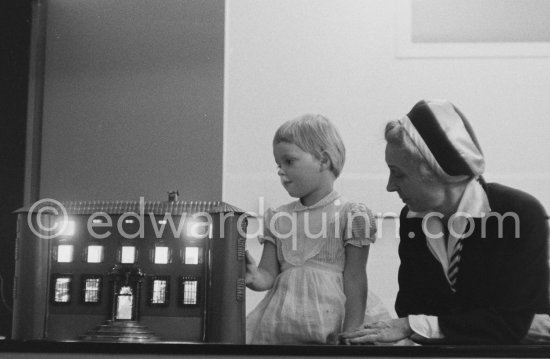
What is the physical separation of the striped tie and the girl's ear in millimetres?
357

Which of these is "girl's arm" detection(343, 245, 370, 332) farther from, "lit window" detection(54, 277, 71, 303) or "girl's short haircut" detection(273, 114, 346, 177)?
"lit window" detection(54, 277, 71, 303)

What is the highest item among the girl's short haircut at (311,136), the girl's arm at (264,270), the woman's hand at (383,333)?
the girl's short haircut at (311,136)

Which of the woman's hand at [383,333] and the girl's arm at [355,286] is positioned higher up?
the girl's arm at [355,286]

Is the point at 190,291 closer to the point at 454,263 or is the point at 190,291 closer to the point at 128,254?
the point at 128,254

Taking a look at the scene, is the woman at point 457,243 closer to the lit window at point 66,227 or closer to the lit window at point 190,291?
the lit window at point 190,291

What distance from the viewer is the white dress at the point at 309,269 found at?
1594 millimetres

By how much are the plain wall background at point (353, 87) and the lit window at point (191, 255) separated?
1.01 meters

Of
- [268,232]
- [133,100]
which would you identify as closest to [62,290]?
[268,232]

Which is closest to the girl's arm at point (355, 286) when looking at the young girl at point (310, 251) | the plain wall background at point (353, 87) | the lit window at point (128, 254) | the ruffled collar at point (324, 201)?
the young girl at point (310, 251)

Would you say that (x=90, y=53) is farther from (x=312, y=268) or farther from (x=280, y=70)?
(x=312, y=268)

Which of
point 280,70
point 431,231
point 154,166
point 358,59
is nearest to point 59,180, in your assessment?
point 154,166

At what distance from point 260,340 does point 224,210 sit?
34 cm

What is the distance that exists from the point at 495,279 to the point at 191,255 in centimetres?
52

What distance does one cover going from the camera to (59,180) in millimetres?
2408
